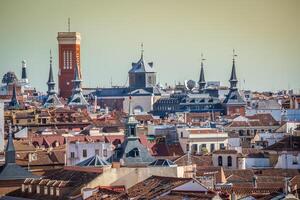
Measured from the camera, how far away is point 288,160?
55562 mm

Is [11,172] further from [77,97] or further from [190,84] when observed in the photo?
[190,84]

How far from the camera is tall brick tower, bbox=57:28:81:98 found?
458 feet

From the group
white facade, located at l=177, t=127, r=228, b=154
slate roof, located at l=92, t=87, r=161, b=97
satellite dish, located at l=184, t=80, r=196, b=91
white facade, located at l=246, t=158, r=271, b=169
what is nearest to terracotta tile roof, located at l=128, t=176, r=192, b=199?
white facade, located at l=246, t=158, r=271, b=169

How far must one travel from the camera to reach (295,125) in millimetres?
82438

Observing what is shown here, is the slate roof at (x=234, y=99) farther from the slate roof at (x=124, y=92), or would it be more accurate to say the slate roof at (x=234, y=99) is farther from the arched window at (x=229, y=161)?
the arched window at (x=229, y=161)

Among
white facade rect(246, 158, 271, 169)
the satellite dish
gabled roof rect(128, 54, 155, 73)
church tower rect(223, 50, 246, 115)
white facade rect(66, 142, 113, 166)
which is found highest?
gabled roof rect(128, 54, 155, 73)

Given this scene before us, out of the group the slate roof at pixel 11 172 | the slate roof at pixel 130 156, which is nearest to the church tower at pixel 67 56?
the slate roof at pixel 130 156

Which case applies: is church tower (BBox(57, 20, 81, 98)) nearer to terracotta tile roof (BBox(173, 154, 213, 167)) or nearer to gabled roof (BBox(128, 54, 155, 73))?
gabled roof (BBox(128, 54, 155, 73))

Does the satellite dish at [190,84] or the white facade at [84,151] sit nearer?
the white facade at [84,151]

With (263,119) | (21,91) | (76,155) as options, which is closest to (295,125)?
(263,119)

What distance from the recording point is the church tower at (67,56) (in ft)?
458

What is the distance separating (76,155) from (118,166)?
1335 centimetres

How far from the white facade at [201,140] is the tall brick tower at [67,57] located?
225ft

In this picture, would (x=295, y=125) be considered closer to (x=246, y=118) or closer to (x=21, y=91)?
(x=246, y=118)
